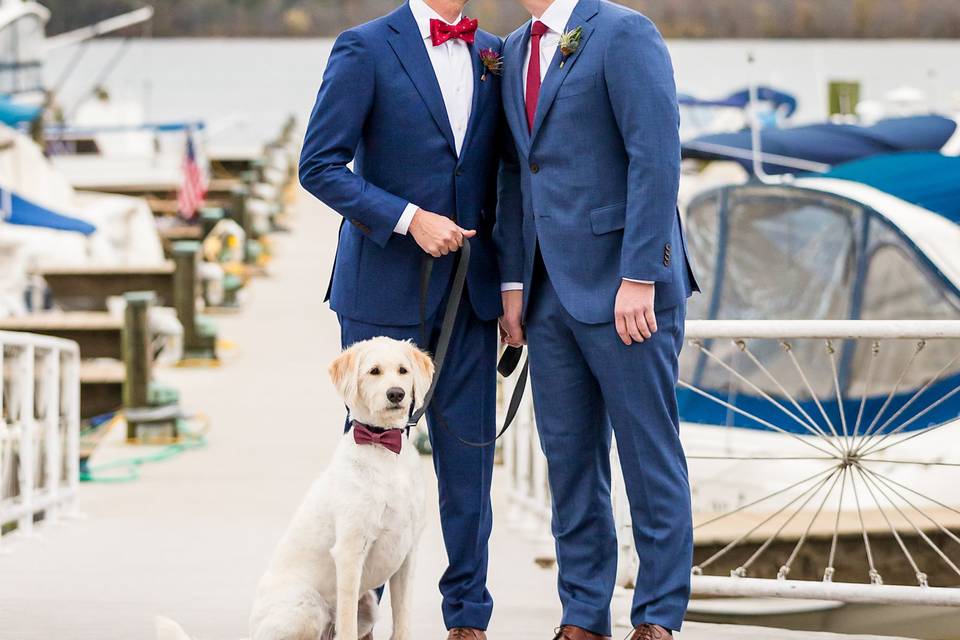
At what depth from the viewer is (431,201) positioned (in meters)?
3.83

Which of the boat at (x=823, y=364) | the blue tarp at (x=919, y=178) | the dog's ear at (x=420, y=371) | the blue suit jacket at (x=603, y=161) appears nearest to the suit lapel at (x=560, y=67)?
the blue suit jacket at (x=603, y=161)

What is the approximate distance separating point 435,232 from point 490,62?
1.62 feet

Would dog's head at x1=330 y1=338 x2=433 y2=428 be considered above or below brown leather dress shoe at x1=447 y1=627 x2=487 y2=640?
above

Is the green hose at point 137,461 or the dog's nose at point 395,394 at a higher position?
the dog's nose at point 395,394

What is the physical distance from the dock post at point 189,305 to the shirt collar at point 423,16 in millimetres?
9182

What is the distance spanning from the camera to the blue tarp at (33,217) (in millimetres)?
13980

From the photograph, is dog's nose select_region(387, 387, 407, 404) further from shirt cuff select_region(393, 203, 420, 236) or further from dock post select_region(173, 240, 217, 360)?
dock post select_region(173, 240, 217, 360)

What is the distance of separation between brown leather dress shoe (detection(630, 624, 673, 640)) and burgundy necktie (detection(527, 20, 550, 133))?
4.38ft

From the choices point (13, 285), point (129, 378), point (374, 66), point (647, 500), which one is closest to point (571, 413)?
point (647, 500)

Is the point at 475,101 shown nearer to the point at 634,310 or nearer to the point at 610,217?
the point at 610,217

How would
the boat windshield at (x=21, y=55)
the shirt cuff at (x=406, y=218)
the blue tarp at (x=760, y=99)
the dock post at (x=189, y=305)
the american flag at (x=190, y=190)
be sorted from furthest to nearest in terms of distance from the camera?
the blue tarp at (x=760, y=99) < the boat windshield at (x=21, y=55) < the american flag at (x=190, y=190) < the dock post at (x=189, y=305) < the shirt cuff at (x=406, y=218)

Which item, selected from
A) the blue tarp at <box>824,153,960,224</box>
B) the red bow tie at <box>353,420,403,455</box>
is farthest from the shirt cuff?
the blue tarp at <box>824,153,960,224</box>

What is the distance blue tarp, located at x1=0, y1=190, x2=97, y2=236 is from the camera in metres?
14.0

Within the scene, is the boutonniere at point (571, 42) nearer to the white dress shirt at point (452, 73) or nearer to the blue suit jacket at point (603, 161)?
the blue suit jacket at point (603, 161)
